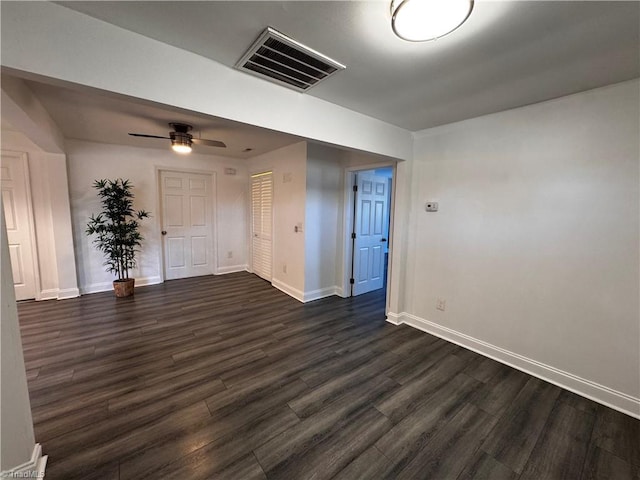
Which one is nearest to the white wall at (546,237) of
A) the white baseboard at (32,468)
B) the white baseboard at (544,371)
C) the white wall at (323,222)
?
the white baseboard at (544,371)

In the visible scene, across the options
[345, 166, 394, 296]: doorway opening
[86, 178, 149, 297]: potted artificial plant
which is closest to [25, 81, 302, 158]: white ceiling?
[86, 178, 149, 297]: potted artificial plant

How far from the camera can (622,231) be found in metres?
1.94

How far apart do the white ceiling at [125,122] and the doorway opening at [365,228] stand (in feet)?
4.34

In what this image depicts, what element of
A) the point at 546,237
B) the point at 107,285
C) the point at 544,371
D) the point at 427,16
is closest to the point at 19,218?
the point at 107,285

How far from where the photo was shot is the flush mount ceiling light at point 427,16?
3.71 feet

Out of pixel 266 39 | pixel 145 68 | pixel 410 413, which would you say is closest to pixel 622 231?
pixel 410 413

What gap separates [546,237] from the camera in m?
2.28

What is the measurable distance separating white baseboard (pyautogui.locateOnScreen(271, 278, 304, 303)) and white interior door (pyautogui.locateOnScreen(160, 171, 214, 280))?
171cm

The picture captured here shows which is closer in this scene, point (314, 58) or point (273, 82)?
point (314, 58)

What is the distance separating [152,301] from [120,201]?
1.64m

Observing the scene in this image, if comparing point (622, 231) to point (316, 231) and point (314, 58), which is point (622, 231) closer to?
point (314, 58)

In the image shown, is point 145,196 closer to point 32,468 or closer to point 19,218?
point 19,218

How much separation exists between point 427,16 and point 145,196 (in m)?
4.97

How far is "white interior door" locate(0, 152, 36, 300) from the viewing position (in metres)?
3.59
